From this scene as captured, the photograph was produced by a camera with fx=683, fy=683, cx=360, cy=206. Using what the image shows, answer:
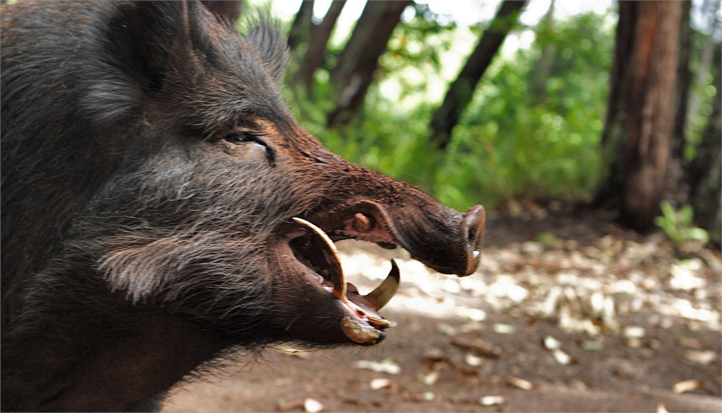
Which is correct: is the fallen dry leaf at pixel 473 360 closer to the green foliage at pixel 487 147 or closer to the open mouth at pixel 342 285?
the green foliage at pixel 487 147

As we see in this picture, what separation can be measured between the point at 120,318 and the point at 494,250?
6.30 metres

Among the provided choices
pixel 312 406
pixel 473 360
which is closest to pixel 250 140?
pixel 312 406

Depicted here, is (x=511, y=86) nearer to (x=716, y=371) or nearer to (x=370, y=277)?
(x=370, y=277)

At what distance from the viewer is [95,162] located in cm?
196

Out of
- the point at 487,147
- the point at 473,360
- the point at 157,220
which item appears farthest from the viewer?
the point at 487,147

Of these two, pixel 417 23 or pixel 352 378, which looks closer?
pixel 352 378

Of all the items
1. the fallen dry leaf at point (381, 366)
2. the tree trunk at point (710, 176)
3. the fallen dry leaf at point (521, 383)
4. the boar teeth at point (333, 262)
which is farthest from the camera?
the tree trunk at point (710, 176)

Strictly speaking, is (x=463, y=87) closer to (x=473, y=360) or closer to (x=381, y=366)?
(x=473, y=360)

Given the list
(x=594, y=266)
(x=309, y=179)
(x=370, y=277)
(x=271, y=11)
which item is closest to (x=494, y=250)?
(x=594, y=266)

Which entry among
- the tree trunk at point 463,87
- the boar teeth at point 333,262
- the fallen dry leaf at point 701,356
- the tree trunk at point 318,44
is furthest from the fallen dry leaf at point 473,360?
the tree trunk at point 318,44

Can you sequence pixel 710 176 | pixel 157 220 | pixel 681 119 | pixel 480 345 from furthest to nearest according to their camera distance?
1. pixel 681 119
2. pixel 710 176
3. pixel 480 345
4. pixel 157 220

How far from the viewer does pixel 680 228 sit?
779 cm

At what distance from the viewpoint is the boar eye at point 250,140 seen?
82.1 inches

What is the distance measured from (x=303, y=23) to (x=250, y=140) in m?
10.6
